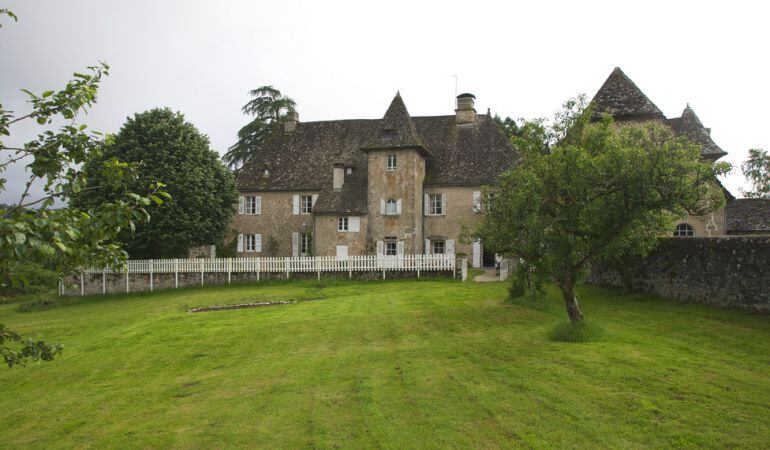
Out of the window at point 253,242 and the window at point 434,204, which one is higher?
the window at point 434,204

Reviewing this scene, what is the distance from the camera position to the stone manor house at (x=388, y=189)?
3566 centimetres

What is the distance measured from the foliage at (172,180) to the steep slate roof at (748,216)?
96.4 feet

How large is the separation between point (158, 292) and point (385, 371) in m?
23.6

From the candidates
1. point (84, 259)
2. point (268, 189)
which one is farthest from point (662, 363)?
point (268, 189)

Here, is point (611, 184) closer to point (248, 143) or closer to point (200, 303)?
point (200, 303)

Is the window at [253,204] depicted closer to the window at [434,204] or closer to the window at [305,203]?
the window at [305,203]

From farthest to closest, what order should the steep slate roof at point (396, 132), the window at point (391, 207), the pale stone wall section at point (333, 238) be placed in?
the pale stone wall section at point (333, 238) → the window at point (391, 207) → the steep slate roof at point (396, 132)

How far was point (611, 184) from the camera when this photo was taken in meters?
14.6

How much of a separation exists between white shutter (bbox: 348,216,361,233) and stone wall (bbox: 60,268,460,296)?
6.13m

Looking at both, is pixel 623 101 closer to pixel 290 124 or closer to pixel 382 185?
pixel 382 185

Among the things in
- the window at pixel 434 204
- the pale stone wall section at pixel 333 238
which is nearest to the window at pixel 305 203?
the pale stone wall section at pixel 333 238

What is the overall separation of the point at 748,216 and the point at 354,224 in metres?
22.5

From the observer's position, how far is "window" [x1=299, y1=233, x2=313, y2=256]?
4016 centimetres

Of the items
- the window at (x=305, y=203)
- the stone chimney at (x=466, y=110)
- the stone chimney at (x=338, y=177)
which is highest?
the stone chimney at (x=466, y=110)
